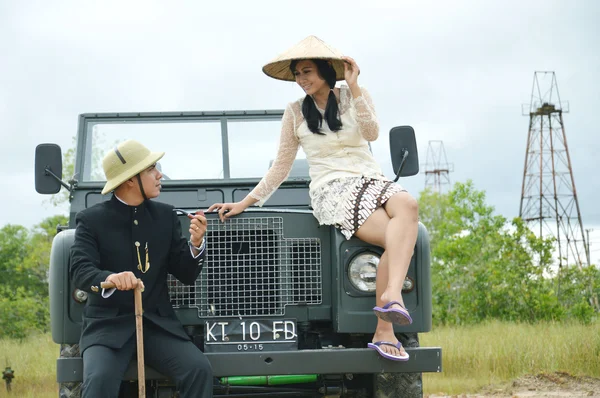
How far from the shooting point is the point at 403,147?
497 centimetres

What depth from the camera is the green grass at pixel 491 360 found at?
8617 mm

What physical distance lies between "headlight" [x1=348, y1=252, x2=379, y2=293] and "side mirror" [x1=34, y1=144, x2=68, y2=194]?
205 cm

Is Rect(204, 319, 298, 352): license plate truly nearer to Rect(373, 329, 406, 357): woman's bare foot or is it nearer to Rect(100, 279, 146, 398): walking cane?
Rect(373, 329, 406, 357): woman's bare foot

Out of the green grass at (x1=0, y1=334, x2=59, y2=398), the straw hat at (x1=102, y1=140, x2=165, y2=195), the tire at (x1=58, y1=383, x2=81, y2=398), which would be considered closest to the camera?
the straw hat at (x1=102, y1=140, x2=165, y2=195)

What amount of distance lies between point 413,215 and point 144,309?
4.48ft

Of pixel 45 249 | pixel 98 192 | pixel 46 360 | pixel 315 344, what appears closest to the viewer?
pixel 315 344

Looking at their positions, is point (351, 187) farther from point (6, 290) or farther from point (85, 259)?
point (6, 290)

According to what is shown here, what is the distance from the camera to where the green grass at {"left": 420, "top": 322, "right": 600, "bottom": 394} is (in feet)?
28.4

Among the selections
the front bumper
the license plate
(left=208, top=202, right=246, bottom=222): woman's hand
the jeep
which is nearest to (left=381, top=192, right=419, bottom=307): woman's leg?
the jeep

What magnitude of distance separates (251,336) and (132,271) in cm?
68

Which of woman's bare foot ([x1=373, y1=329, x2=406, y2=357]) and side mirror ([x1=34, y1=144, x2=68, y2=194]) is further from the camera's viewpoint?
side mirror ([x1=34, y1=144, x2=68, y2=194])

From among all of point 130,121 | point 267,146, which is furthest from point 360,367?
point 130,121

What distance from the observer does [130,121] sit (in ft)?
20.4

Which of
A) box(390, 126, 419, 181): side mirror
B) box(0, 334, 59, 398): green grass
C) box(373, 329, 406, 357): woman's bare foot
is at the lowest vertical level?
box(0, 334, 59, 398): green grass
